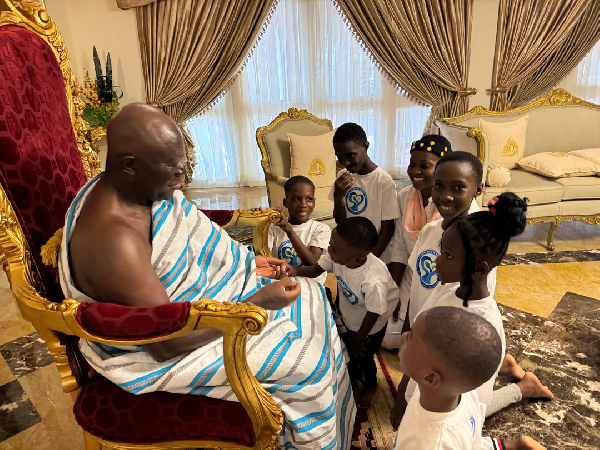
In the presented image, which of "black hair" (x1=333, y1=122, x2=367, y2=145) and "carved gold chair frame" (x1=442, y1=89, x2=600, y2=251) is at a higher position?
"black hair" (x1=333, y1=122, x2=367, y2=145)

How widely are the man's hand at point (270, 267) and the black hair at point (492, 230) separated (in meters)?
0.86

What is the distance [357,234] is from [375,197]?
0.71 metres

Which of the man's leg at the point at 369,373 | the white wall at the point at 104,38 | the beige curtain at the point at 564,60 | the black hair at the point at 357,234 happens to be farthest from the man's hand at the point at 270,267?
the beige curtain at the point at 564,60

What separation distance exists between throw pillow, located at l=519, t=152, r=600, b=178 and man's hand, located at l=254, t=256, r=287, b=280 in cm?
301

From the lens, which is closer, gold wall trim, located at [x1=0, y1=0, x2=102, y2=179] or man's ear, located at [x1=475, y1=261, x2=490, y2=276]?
man's ear, located at [x1=475, y1=261, x2=490, y2=276]

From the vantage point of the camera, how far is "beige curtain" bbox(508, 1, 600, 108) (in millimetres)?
4996

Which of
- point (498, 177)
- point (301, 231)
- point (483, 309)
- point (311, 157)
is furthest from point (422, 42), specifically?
point (483, 309)

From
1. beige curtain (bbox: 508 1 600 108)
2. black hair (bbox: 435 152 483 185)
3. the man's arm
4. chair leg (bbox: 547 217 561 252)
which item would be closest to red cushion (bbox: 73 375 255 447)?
black hair (bbox: 435 152 483 185)

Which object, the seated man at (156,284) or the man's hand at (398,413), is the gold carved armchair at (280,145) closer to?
the man's hand at (398,413)

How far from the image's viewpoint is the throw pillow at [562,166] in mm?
3721

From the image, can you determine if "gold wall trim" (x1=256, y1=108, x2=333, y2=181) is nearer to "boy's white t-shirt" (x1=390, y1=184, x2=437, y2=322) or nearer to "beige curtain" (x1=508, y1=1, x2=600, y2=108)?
"boy's white t-shirt" (x1=390, y1=184, x2=437, y2=322)

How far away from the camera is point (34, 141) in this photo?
1428mm

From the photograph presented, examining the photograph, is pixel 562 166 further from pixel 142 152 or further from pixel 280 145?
pixel 142 152

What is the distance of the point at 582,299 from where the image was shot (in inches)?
110
